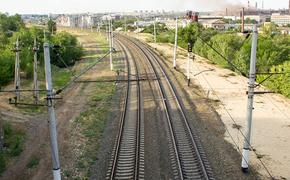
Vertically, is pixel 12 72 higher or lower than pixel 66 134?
higher

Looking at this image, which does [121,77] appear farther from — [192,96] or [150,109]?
[150,109]

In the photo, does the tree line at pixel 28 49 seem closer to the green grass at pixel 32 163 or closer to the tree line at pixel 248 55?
the green grass at pixel 32 163

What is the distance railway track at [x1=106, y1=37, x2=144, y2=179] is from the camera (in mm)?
17047

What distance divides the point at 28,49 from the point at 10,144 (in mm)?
25540

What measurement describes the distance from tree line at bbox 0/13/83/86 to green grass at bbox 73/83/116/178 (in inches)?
185

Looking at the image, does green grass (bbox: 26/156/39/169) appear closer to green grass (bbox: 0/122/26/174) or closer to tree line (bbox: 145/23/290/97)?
green grass (bbox: 0/122/26/174)

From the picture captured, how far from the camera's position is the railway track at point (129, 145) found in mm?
17047

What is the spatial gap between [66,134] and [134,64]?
2766 cm

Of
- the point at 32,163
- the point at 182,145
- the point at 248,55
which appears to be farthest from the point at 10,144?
the point at 248,55

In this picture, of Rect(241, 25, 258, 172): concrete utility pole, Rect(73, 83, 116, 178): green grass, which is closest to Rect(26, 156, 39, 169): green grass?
Rect(73, 83, 116, 178): green grass

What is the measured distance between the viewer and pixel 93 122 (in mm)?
24844

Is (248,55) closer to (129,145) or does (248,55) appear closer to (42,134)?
(129,145)

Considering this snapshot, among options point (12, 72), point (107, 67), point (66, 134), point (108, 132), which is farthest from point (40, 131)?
point (107, 67)

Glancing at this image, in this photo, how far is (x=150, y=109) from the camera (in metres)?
28.0
